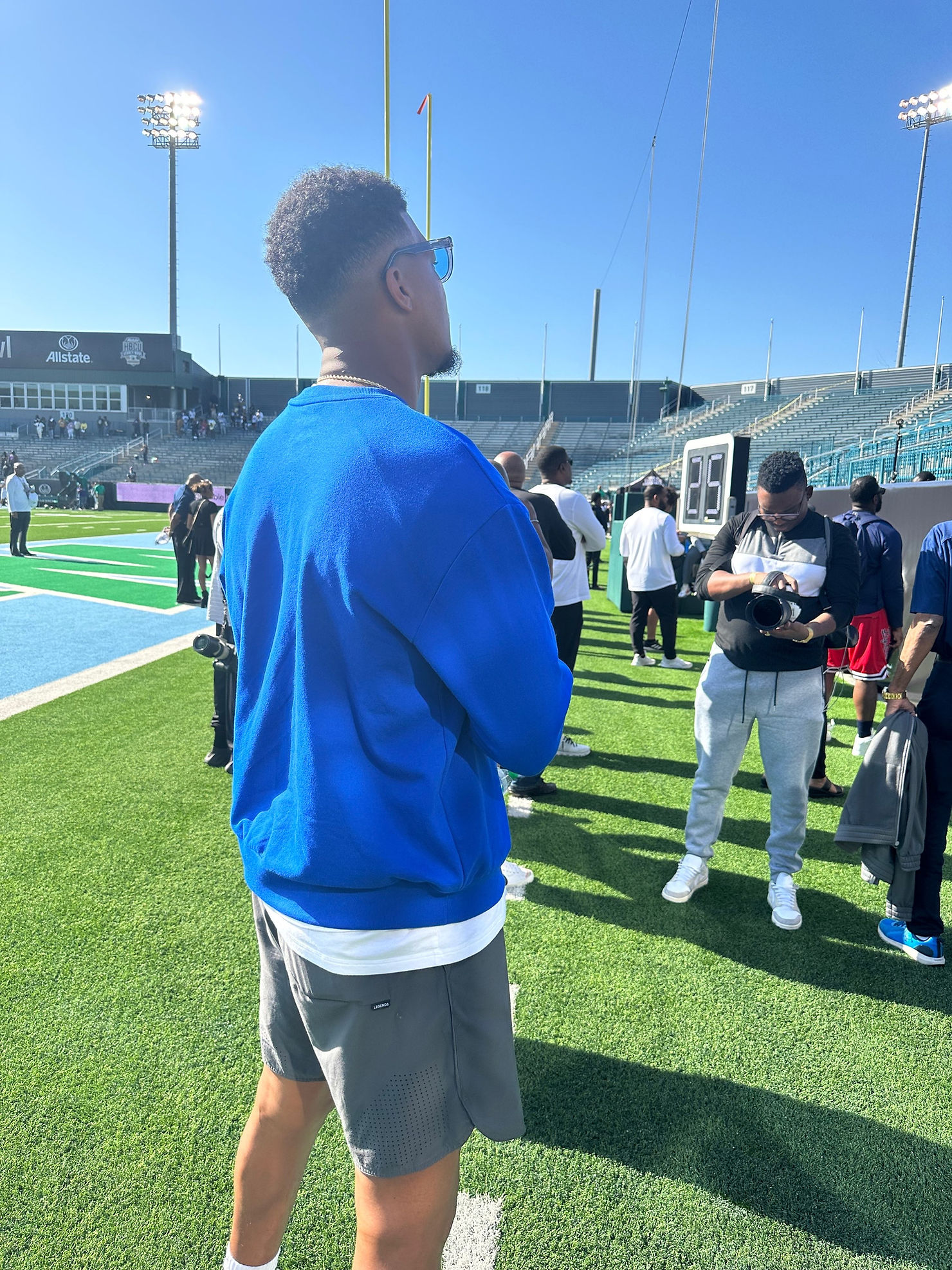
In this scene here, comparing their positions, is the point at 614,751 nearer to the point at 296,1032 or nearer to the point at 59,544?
the point at 296,1032

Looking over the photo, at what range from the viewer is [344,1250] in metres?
1.81

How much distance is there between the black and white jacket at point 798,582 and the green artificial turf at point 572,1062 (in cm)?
119

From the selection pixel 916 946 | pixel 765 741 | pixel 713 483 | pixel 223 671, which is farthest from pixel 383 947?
pixel 713 483

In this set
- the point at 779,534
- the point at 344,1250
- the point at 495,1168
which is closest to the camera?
the point at 344,1250

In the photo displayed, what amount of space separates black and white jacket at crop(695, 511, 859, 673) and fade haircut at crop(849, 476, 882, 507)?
2359 millimetres

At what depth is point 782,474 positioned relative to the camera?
3135 mm

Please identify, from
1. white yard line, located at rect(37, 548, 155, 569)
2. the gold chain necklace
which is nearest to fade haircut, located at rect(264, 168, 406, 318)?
the gold chain necklace

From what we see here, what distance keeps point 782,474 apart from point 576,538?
2.06 metres

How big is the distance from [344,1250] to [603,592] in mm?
13635

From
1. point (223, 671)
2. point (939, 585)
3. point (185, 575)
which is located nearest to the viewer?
point (939, 585)

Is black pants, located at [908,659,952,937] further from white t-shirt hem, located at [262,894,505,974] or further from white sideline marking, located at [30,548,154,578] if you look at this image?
white sideline marking, located at [30,548,154,578]

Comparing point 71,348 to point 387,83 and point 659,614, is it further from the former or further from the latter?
point 387,83

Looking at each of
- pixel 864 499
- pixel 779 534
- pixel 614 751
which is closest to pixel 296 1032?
pixel 779 534

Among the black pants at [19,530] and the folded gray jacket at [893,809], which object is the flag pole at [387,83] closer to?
the folded gray jacket at [893,809]
